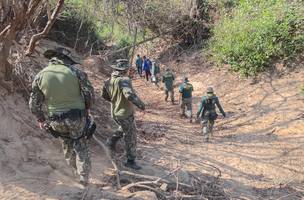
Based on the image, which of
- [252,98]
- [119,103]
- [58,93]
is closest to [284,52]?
[252,98]

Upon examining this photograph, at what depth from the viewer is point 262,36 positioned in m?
14.6

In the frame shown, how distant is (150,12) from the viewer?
19.4 m

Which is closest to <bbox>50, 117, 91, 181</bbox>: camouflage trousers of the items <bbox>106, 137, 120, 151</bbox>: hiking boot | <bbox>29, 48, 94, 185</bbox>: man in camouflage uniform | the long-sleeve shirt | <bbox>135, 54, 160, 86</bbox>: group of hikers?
<bbox>29, 48, 94, 185</bbox>: man in camouflage uniform

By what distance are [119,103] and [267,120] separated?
20.0ft

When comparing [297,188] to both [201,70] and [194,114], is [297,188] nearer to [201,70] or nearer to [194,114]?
[194,114]

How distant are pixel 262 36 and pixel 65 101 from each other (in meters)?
10.5

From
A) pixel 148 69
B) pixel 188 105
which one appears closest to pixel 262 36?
pixel 188 105

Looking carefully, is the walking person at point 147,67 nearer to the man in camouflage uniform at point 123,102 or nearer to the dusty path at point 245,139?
the dusty path at point 245,139

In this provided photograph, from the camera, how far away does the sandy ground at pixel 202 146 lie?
577cm

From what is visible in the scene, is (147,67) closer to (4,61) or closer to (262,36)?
(262,36)

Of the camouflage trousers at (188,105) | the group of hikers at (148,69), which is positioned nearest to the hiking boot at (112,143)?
the camouflage trousers at (188,105)

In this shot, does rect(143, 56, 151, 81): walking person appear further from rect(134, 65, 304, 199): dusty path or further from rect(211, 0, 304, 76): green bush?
rect(211, 0, 304, 76): green bush

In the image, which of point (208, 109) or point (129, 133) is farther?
point (208, 109)

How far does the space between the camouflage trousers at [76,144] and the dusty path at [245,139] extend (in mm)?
2277
